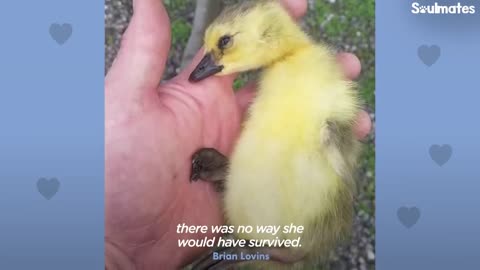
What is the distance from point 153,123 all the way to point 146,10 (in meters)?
0.24

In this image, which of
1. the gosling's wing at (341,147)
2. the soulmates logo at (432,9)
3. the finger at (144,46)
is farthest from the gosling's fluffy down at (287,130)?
the soulmates logo at (432,9)

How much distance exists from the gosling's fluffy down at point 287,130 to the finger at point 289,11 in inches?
0.7

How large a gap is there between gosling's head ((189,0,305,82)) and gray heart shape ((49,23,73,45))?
279mm

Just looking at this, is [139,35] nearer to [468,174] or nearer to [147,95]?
[147,95]

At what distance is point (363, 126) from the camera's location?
1425 millimetres

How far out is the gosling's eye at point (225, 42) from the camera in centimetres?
139

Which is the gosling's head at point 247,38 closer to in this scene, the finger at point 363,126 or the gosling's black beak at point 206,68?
the gosling's black beak at point 206,68

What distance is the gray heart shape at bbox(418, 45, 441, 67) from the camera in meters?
1.43

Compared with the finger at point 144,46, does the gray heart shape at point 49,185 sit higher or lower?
lower

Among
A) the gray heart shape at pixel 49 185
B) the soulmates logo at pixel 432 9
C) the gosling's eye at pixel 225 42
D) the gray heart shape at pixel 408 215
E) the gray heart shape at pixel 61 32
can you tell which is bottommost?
the gray heart shape at pixel 408 215

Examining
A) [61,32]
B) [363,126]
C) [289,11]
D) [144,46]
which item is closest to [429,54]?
[363,126]

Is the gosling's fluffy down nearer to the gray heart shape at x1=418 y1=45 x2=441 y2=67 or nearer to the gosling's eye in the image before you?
the gosling's eye

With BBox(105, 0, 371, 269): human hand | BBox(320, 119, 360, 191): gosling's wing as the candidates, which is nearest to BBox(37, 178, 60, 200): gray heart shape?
BBox(105, 0, 371, 269): human hand

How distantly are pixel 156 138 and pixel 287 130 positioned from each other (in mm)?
279
